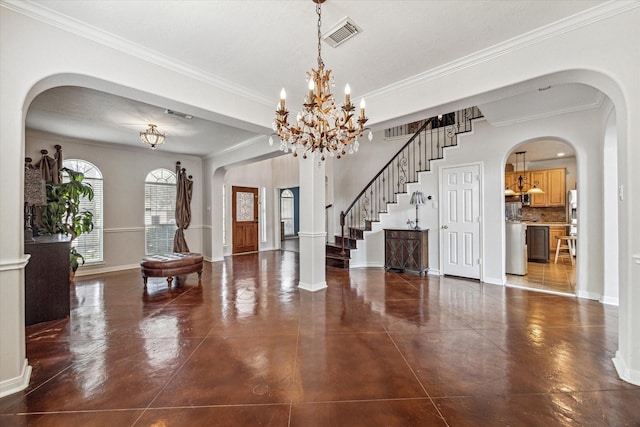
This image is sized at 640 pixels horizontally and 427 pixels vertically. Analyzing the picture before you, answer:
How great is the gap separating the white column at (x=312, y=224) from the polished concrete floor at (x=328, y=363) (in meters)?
→ 0.46

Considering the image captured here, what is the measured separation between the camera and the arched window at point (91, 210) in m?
5.65

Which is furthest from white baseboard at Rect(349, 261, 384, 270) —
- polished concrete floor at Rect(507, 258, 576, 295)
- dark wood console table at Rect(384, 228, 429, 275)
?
polished concrete floor at Rect(507, 258, 576, 295)

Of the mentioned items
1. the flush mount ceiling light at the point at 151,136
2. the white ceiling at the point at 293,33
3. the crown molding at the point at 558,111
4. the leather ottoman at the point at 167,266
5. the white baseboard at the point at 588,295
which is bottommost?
the white baseboard at the point at 588,295

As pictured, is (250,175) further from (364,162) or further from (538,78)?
(538,78)

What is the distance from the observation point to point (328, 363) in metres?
2.27

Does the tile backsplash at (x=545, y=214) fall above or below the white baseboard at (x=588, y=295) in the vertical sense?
above

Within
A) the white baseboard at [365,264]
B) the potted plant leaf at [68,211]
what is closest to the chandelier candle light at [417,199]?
the white baseboard at [365,264]

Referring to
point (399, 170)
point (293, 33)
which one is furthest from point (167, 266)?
point (399, 170)

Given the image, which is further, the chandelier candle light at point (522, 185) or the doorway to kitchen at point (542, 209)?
the chandelier candle light at point (522, 185)

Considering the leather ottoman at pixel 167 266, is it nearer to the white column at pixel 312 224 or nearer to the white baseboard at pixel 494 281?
the white column at pixel 312 224

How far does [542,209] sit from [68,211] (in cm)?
1153

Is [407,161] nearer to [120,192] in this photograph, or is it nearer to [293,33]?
[293,33]

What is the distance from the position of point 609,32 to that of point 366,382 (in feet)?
10.8

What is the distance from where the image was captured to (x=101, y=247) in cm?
591
